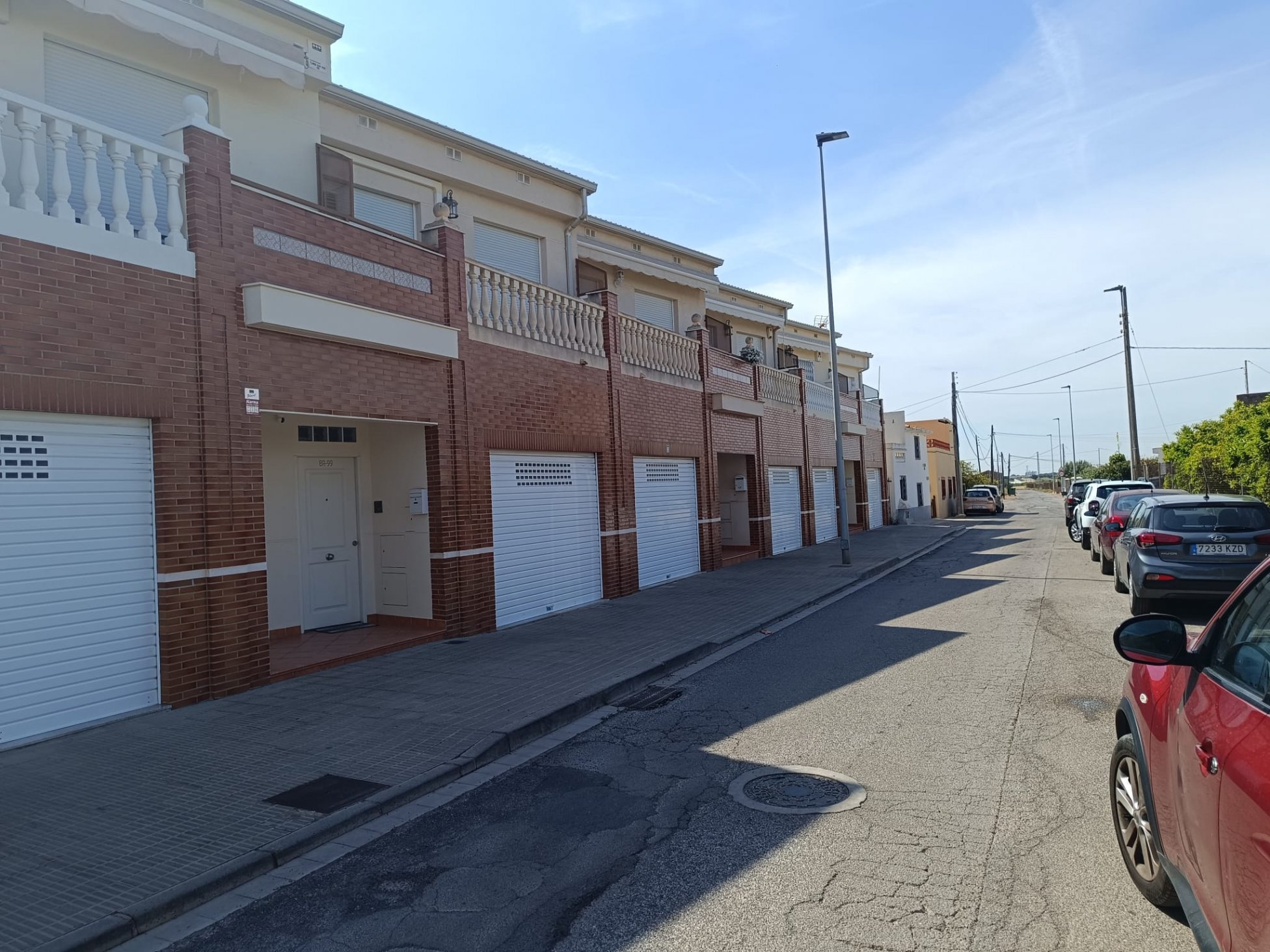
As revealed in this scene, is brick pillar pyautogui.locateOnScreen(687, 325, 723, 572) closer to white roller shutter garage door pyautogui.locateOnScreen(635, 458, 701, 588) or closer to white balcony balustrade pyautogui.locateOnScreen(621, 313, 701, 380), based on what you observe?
white roller shutter garage door pyautogui.locateOnScreen(635, 458, 701, 588)

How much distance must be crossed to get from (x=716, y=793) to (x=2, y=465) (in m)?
5.84

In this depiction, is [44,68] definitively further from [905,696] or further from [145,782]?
[905,696]

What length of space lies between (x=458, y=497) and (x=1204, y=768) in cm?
926

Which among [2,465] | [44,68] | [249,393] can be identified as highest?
[44,68]

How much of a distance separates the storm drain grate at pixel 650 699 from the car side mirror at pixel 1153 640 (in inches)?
189

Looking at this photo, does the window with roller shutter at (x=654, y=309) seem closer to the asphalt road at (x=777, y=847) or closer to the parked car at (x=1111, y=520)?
the parked car at (x=1111, y=520)

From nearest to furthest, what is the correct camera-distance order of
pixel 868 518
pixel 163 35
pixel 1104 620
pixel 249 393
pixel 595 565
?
pixel 249 393 < pixel 163 35 < pixel 1104 620 < pixel 595 565 < pixel 868 518

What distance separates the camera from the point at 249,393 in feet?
27.1

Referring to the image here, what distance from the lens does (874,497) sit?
34906 mm

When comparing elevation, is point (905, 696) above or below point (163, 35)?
below

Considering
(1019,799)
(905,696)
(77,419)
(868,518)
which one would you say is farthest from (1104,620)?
(868,518)

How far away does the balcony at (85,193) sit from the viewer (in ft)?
22.0

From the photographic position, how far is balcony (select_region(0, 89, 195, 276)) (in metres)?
6.70

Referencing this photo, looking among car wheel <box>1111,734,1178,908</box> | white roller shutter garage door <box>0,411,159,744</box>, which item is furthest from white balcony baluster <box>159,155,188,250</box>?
car wheel <box>1111,734,1178,908</box>
